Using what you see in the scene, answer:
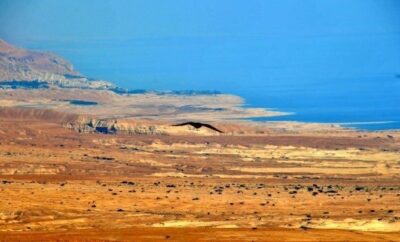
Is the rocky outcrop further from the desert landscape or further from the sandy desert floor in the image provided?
the sandy desert floor

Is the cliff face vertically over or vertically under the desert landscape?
over

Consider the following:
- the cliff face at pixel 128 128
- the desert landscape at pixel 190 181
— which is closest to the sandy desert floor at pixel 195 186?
the desert landscape at pixel 190 181

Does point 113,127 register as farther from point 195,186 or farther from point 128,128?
point 195,186

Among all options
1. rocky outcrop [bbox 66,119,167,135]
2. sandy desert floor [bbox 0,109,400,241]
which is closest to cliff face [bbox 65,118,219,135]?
rocky outcrop [bbox 66,119,167,135]

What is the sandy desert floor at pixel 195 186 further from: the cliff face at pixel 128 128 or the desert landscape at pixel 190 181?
the cliff face at pixel 128 128

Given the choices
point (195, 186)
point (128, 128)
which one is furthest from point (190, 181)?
point (128, 128)

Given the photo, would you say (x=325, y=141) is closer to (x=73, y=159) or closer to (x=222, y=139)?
(x=222, y=139)
